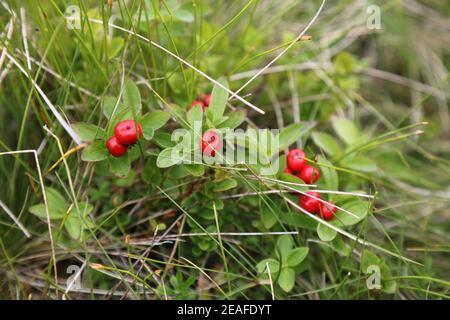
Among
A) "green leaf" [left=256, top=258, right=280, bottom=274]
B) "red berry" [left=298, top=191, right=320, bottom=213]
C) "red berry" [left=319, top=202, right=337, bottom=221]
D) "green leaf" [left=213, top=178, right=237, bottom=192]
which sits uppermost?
"green leaf" [left=213, top=178, right=237, bottom=192]

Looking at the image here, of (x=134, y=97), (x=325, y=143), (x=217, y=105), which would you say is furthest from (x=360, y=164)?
(x=134, y=97)

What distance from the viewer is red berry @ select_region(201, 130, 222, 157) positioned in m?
1.70

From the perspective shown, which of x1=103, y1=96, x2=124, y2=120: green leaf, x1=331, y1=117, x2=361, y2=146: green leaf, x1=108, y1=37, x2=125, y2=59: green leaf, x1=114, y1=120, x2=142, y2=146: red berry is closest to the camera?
x1=114, y1=120, x2=142, y2=146: red berry

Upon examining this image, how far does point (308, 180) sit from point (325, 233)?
0.23 meters

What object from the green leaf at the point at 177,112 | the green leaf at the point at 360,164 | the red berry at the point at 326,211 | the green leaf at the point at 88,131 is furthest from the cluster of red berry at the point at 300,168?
the green leaf at the point at 88,131

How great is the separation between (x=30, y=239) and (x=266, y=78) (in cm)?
137

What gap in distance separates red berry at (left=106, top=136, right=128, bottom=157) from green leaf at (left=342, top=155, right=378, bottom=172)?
3.08 feet

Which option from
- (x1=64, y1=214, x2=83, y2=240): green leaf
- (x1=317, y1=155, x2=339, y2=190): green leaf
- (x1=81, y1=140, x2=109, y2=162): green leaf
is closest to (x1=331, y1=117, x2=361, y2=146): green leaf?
(x1=317, y1=155, x2=339, y2=190): green leaf

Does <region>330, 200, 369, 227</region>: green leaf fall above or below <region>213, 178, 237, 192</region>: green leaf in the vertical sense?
below

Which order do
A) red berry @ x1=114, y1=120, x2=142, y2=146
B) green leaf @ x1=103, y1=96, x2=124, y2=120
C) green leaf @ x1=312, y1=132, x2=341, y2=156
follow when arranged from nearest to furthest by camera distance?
1. red berry @ x1=114, y1=120, x2=142, y2=146
2. green leaf @ x1=103, y1=96, x2=124, y2=120
3. green leaf @ x1=312, y1=132, x2=341, y2=156

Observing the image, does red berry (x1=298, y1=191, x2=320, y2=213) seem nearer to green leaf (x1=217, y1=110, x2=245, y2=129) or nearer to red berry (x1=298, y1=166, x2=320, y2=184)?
red berry (x1=298, y1=166, x2=320, y2=184)

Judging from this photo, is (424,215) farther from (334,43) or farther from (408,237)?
(334,43)

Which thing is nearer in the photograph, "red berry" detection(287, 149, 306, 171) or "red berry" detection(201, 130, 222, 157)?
"red berry" detection(201, 130, 222, 157)
